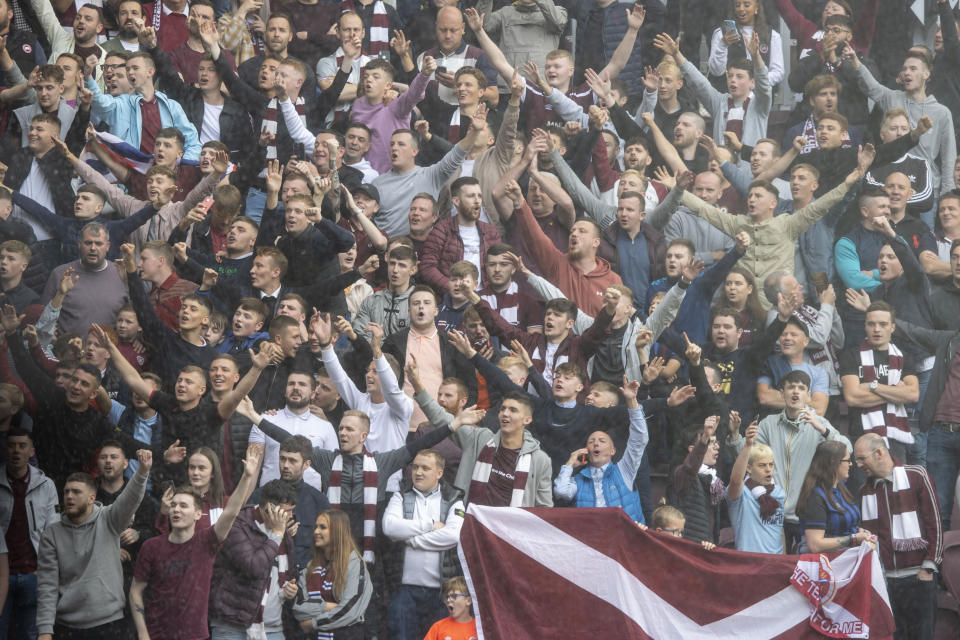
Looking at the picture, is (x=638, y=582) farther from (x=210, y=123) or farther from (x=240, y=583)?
(x=210, y=123)

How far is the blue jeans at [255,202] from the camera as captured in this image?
13.2m

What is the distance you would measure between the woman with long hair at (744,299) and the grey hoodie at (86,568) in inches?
179

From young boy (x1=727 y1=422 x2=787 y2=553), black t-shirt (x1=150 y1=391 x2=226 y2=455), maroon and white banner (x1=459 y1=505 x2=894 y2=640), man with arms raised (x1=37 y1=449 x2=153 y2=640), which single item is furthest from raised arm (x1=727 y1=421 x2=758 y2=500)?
man with arms raised (x1=37 y1=449 x2=153 y2=640)

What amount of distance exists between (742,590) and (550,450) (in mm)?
1627

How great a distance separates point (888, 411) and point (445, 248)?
3.48 meters

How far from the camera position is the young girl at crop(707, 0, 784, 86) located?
1454cm

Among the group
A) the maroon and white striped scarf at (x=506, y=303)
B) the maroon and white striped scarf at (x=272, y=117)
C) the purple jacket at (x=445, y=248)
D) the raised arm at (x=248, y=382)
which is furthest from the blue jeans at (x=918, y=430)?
the maroon and white striped scarf at (x=272, y=117)

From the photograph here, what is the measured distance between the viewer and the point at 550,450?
39.0ft

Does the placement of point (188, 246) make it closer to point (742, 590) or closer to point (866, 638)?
point (742, 590)

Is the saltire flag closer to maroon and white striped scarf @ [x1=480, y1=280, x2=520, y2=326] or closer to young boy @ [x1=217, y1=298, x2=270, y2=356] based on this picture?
young boy @ [x1=217, y1=298, x2=270, y2=356]

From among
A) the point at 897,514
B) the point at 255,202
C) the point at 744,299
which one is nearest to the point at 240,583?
the point at 255,202

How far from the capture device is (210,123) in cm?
1366

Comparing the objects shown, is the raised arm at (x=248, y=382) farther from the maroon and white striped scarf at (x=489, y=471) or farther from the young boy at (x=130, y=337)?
the maroon and white striped scarf at (x=489, y=471)

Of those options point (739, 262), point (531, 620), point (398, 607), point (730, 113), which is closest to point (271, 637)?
point (398, 607)
